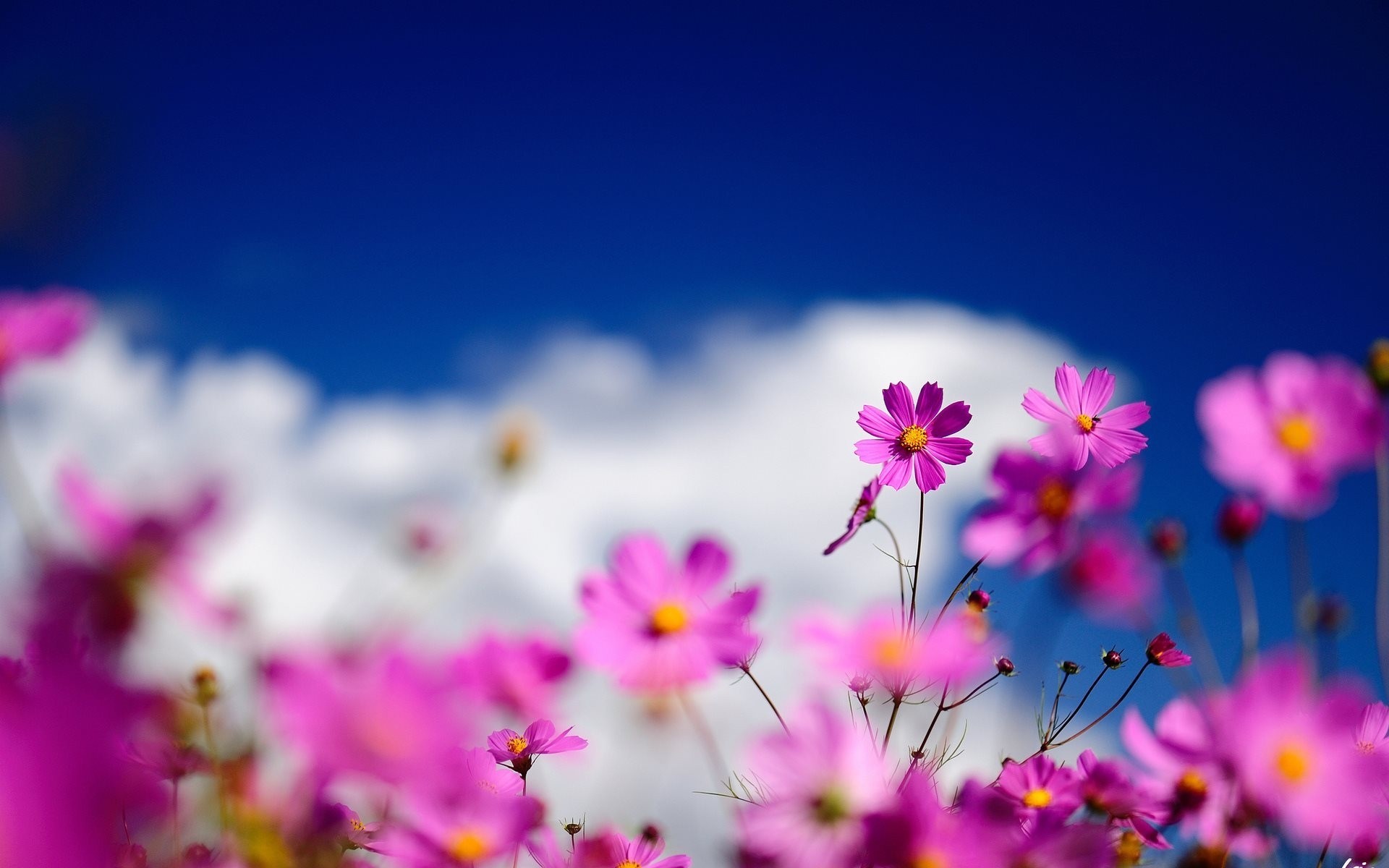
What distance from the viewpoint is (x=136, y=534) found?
21.9 inches

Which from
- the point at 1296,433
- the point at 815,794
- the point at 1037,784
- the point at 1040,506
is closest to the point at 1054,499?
the point at 1040,506

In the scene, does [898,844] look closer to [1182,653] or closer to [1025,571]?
[1025,571]

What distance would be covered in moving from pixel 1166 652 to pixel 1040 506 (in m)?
0.76

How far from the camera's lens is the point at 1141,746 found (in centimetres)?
89

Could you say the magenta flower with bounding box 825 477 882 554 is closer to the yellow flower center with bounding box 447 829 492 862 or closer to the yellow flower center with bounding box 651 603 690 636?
the yellow flower center with bounding box 651 603 690 636

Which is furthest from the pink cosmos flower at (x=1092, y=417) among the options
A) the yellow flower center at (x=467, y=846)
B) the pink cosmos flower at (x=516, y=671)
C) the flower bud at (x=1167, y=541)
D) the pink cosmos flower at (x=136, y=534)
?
the pink cosmos flower at (x=136, y=534)

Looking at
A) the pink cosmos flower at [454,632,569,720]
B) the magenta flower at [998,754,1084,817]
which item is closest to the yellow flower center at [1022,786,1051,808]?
the magenta flower at [998,754,1084,817]

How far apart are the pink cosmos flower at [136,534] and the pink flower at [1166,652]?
1.38 metres

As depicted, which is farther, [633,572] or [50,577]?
[633,572]

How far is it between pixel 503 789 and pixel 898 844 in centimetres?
59

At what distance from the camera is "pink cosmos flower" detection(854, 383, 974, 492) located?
1.31 meters

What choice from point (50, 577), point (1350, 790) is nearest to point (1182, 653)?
point (1350, 790)

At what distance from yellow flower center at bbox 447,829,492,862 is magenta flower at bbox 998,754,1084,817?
26.1 inches

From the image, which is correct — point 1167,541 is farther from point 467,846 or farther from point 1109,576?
point 467,846
